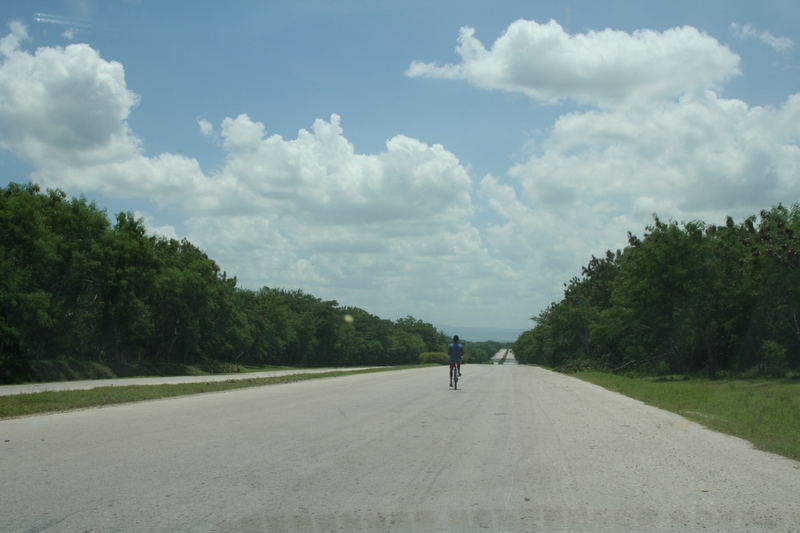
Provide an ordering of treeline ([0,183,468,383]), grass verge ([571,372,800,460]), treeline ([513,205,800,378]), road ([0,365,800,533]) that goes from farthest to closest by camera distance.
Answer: treeline ([0,183,468,383]) → treeline ([513,205,800,378]) → grass verge ([571,372,800,460]) → road ([0,365,800,533])

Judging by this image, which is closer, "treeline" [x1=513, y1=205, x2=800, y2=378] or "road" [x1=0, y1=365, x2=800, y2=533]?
"road" [x1=0, y1=365, x2=800, y2=533]

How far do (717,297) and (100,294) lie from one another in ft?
138

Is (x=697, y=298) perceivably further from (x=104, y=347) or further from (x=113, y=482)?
(x=104, y=347)

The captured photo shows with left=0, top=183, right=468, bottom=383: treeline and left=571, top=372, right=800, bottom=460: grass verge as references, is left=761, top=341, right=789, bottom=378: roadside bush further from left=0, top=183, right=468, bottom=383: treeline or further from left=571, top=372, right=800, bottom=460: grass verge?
left=0, top=183, right=468, bottom=383: treeline

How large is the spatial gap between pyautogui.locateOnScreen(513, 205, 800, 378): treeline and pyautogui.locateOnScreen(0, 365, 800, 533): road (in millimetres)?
23347

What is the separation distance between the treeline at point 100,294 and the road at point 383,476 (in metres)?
27.7

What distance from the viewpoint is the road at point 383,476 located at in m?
6.20

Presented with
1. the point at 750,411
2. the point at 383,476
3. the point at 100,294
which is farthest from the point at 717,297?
the point at 100,294

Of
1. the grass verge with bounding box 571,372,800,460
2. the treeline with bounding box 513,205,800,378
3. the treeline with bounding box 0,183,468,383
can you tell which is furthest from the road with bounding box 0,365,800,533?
the treeline with bounding box 0,183,468,383

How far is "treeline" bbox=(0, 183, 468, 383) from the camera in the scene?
125ft

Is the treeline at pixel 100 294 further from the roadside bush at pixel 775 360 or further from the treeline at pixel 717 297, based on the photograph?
the roadside bush at pixel 775 360

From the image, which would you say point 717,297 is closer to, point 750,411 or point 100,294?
point 750,411

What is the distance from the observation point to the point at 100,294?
48.1 meters

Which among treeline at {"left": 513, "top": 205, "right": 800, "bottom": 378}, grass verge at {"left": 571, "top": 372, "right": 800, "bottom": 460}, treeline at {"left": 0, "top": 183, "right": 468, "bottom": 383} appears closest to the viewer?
grass verge at {"left": 571, "top": 372, "right": 800, "bottom": 460}
